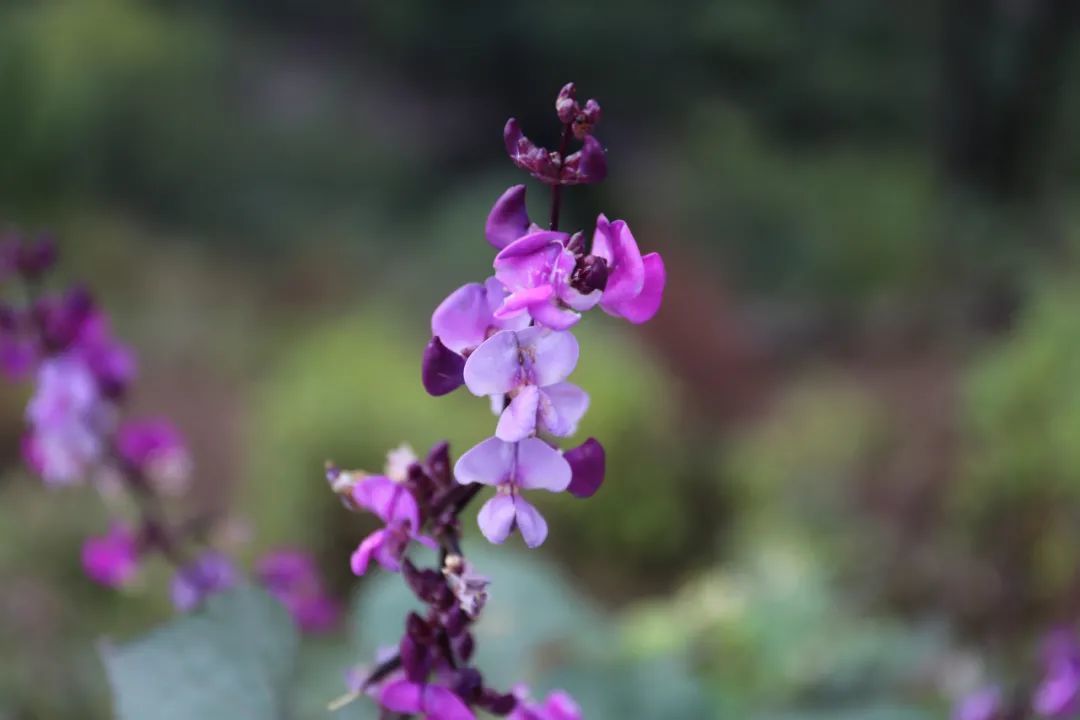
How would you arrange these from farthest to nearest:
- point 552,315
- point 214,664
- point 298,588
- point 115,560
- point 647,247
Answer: point 647,247
point 298,588
point 115,560
point 214,664
point 552,315

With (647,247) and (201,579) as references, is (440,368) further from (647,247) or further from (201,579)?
(647,247)

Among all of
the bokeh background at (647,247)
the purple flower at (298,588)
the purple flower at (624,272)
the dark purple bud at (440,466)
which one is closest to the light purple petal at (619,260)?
the purple flower at (624,272)

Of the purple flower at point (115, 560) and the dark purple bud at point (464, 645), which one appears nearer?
the dark purple bud at point (464, 645)

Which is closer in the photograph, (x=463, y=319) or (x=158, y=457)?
(x=463, y=319)

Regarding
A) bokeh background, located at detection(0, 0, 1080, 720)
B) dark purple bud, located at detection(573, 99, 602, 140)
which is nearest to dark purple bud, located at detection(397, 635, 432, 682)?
dark purple bud, located at detection(573, 99, 602, 140)

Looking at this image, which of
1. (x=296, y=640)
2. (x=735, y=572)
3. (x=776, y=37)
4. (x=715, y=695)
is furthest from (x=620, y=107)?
(x=296, y=640)

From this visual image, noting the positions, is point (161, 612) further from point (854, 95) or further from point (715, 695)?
point (854, 95)

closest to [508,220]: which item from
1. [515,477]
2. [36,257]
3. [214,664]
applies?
[515,477]

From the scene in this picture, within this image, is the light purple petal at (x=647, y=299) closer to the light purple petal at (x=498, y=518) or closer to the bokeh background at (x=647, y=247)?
the light purple petal at (x=498, y=518)

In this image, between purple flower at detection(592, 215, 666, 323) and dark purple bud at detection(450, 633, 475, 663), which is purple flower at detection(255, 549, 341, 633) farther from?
purple flower at detection(592, 215, 666, 323)
